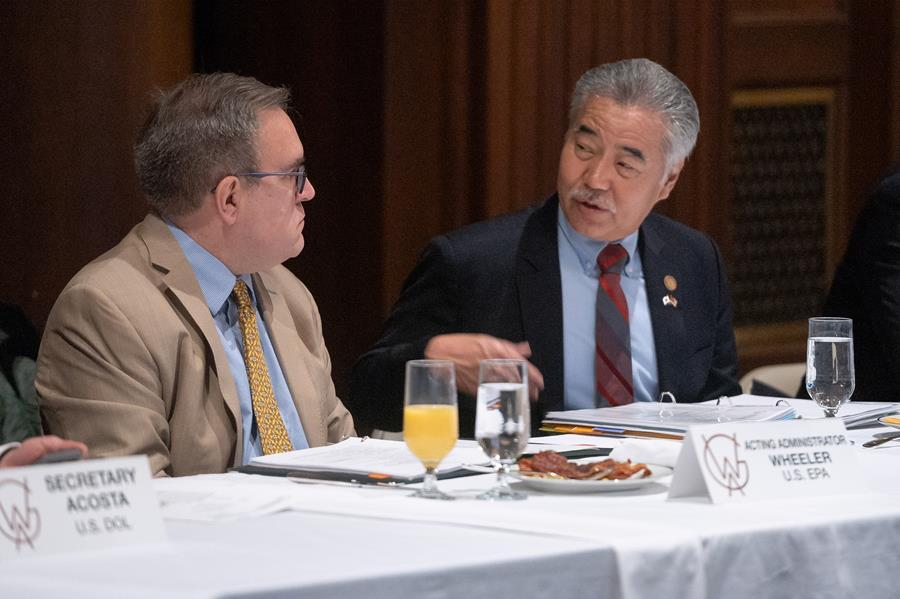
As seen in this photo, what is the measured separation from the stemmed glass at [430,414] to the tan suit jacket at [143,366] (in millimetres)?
602

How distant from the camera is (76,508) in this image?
1624 mm

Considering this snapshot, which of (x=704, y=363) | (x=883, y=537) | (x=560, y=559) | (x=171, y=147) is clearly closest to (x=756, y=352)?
(x=704, y=363)

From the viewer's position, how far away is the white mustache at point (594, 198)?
3.27m

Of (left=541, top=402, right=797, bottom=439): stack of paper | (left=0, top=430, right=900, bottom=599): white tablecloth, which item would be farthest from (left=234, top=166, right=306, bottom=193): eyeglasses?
(left=0, top=430, right=900, bottom=599): white tablecloth

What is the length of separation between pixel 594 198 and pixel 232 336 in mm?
973

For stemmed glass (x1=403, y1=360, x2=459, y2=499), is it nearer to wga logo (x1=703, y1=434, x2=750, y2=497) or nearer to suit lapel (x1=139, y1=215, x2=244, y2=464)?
wga logo (x1=703, y1=434, x2=750, y2=497)

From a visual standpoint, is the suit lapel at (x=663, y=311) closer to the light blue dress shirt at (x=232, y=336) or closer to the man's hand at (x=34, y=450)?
the light blue dress shirt at (x=232, y=336)

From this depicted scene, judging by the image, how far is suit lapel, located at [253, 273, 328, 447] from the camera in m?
2.75

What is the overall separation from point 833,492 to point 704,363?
1.38 metres

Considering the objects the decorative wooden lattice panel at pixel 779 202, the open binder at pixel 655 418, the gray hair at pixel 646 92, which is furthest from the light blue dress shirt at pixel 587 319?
the decorative wooden lattice panel at pixel 779 202

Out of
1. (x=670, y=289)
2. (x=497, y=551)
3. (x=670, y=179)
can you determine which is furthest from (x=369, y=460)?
(x=670, y=179)

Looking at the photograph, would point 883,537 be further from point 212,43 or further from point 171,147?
point 212,43

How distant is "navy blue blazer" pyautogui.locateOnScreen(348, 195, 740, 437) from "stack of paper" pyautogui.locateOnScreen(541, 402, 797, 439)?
360mm

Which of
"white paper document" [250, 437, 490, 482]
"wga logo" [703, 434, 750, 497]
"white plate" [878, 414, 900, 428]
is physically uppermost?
"wga logo" [703, 434, 750, 497]
